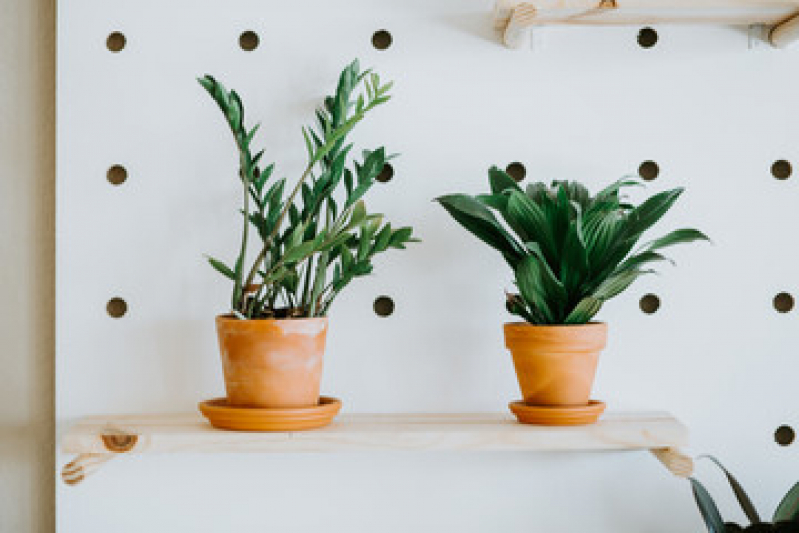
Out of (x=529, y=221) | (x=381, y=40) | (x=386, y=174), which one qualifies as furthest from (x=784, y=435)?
(x=381, y=40)

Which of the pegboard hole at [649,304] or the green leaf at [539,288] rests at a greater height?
the green leaf at [539,288]

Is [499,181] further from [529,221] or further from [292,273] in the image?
[292,273]

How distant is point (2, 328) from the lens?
101cm

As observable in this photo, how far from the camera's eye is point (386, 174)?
1.02 metres

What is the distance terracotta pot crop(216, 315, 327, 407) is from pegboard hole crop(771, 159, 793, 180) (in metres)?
0.56

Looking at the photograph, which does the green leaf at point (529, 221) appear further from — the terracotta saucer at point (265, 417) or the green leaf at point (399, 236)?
the terracotta saucer at point (265, 417)

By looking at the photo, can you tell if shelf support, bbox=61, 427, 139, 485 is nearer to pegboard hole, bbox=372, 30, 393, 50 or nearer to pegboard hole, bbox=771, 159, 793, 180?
pegboard hole, bbox=372, 30, 393, 50

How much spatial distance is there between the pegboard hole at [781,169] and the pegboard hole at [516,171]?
29 cm

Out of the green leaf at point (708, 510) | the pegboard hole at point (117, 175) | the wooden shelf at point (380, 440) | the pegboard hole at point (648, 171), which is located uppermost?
the pegboard hole at point (648, 171)

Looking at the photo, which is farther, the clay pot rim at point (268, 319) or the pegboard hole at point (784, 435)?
the pegboard hole at point (784, 435)

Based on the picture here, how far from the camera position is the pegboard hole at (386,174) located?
3.35ft

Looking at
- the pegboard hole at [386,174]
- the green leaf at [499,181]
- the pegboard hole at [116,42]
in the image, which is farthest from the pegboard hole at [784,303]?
the pegboard hole at [116,42]

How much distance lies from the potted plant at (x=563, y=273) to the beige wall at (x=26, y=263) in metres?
0.49

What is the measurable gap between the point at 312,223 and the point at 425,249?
0.16m
